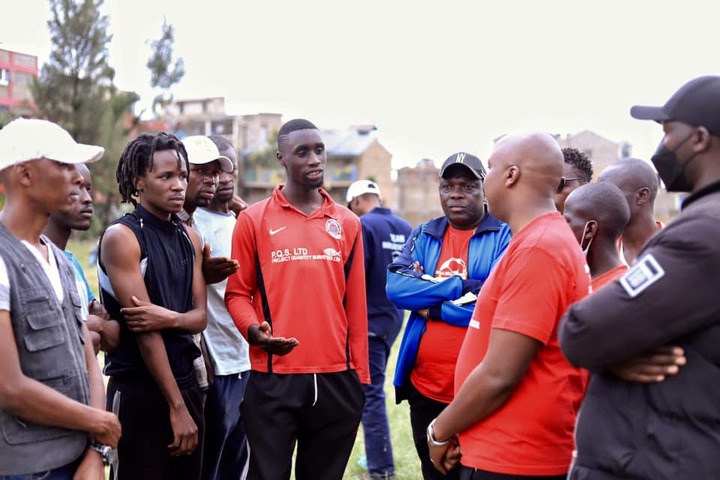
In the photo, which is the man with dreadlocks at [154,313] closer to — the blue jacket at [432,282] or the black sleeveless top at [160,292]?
the black sleeveless top at [160,292]

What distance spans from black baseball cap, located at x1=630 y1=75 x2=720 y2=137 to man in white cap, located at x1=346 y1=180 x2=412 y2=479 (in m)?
4.40

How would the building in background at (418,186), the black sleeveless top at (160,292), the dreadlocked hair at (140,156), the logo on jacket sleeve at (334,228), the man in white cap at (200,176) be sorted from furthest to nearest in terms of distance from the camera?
1. the building in background at (418,186)
2. the man in white cap at (200,176)
3. the logo on jacket sleeve at (334,228)
4. the dreadlocked hair at (140,156)
5. the black sleeveless top at (160,292)

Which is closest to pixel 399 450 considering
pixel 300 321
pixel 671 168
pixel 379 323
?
pixel 379 323

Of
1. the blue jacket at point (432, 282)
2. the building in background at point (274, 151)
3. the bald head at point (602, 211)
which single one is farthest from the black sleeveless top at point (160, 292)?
the building in background at point (274, 151)

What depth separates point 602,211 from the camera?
3215 millimetres

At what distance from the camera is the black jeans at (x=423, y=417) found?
396 centimetres

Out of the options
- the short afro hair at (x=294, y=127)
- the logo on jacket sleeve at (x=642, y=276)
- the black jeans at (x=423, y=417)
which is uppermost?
the short afro hair at (x=294, y=127)

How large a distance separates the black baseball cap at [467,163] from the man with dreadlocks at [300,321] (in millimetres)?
727

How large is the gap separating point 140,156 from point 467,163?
1875mm

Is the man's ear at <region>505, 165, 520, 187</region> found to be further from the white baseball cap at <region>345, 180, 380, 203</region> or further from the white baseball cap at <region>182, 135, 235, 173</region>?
the white baseball cap at <region>345, 180, 380, 203</region>

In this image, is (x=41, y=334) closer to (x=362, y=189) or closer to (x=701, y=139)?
(x=701, y=139)

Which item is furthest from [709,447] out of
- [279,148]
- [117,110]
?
[117,110]

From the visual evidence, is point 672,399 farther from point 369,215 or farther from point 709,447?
point 369,215

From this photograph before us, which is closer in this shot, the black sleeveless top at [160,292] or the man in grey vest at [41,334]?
the man in grey vest at [41,334]
